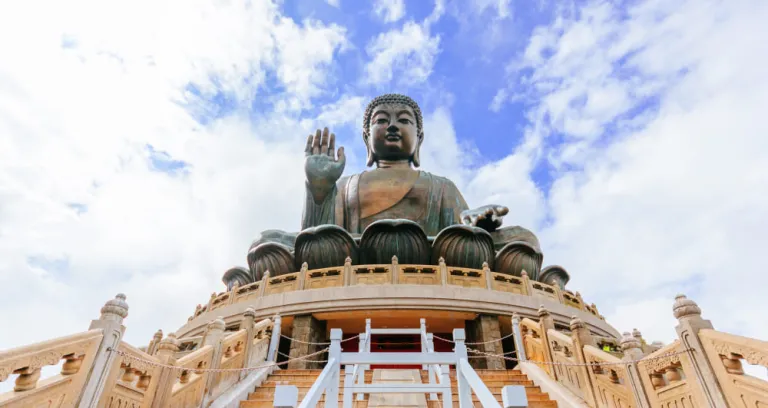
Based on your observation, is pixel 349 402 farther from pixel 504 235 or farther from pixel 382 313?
pixel 504 235

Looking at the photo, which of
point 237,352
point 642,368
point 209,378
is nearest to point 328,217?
point 237,352

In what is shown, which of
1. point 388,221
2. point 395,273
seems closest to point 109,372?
point 395,273

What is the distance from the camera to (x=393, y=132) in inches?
664

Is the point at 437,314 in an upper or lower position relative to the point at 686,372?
upper

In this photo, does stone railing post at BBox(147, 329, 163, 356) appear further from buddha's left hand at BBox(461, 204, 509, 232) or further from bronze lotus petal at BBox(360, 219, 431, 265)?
buddha's left hand at BBox(461, 204, 509, 232)

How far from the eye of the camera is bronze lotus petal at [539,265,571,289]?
12.4 m

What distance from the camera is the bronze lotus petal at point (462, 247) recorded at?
11328 millimetres

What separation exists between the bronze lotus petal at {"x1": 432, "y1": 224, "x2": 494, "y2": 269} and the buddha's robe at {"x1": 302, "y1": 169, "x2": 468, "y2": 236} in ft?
10.2

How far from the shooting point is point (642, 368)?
4352 millimetres

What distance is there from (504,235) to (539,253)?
1131mm

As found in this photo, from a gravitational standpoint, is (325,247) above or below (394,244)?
below

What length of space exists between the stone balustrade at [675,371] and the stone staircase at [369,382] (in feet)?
1.17

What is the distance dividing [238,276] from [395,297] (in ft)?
18.2

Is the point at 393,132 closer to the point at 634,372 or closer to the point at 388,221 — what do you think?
the point at 388,221
